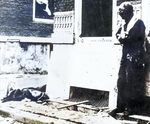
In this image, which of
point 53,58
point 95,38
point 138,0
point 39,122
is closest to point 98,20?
point 95,38

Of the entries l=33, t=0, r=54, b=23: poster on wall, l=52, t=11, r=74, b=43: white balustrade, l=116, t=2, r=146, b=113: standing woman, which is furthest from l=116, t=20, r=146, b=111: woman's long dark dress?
l=33, t=0, r=54, b=23: poster on wall

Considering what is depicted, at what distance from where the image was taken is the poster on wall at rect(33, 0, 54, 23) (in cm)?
228

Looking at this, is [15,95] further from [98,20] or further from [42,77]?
[98,20]

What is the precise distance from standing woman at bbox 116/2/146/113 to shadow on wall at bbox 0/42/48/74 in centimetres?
75

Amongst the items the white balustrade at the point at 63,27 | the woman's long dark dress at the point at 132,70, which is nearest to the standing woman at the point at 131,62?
the woman's long dark dress at the point at 132,70

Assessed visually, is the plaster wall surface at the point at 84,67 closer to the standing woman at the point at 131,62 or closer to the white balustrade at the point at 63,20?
the standing woman at the point at 131,62

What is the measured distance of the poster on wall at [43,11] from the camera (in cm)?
228

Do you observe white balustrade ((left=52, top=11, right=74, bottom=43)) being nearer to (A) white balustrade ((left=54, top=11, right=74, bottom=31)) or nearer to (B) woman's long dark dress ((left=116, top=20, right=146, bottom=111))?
(A) white balustrade ((left=54, top=11, right=74, bottom=31))

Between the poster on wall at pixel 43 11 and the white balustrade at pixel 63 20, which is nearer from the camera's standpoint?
the white balustrade at pixel 63 20

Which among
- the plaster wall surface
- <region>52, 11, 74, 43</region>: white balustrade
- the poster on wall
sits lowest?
the plaster wall surface

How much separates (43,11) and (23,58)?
47 cm

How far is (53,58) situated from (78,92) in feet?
1.29

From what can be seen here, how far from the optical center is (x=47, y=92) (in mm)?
2281

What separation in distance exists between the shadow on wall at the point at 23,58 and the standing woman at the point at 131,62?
2.45ft
